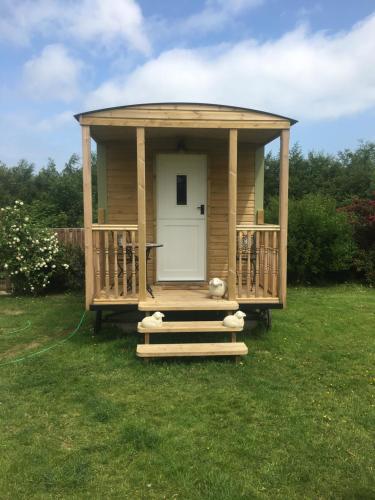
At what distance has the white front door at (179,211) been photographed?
5879 mm

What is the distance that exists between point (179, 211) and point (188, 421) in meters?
3.46

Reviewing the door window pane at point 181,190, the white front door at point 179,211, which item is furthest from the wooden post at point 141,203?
the door window pane at point 181,190

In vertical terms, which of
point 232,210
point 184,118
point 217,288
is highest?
point 184,118

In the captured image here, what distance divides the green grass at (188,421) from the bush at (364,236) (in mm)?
4928

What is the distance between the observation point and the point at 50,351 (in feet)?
15.1

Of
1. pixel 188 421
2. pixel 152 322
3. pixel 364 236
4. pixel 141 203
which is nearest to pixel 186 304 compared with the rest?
pixel 152 322

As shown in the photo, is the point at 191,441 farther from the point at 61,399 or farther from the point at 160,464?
the point at 61,399

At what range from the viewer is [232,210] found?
4.61 meters

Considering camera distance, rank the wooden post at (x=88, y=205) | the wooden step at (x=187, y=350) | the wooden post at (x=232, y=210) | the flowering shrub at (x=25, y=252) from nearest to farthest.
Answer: the wooden step at (x=187, y=350) → the wooden post at (x=88, y=205) → the wooden post at (x=232, y=210) → the flowering shrub at (x=25, y=252)

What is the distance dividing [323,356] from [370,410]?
126cm

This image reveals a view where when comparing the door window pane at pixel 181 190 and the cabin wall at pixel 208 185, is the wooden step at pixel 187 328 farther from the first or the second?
the door window pane at pixel 181 190

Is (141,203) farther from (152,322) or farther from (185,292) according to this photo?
(185,292)

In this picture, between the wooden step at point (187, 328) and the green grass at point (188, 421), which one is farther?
the wooden step at point (187, 328)

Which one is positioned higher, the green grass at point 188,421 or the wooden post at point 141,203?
the wooden post at point 141,203
